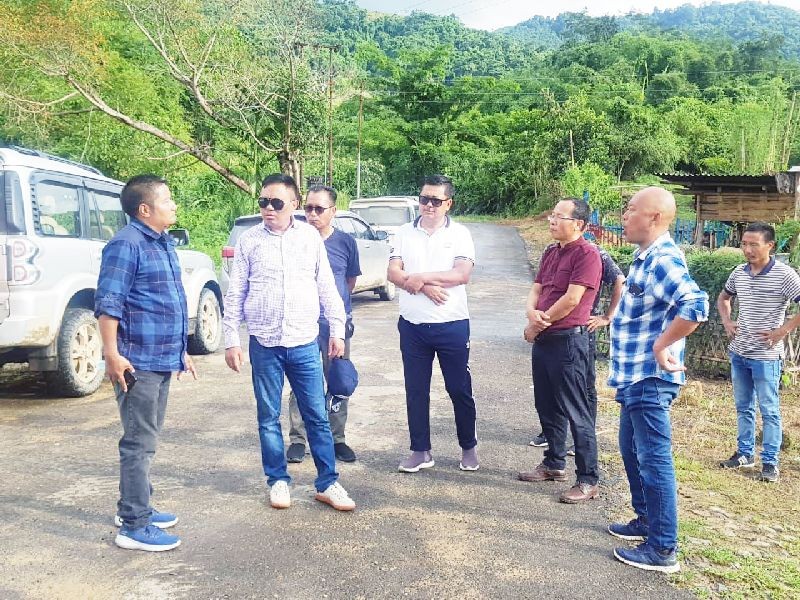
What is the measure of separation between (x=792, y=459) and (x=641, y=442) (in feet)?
8.73

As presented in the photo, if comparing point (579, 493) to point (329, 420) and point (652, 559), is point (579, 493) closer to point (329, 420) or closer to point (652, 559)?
point (652, 559)

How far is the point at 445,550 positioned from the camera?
Answer: 3881mm

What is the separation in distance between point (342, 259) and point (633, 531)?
2.56 metres

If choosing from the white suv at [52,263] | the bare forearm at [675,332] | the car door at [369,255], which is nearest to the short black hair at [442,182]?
the bare forearm at [675,332]

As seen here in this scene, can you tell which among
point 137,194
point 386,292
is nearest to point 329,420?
point 137,194

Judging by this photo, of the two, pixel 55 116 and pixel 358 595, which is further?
pixel 55 116

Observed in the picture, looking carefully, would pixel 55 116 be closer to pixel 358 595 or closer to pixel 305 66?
pixel 305 66

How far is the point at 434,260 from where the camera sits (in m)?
4.96

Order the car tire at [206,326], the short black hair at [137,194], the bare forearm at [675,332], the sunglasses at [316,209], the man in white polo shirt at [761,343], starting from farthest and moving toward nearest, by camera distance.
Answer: the car tire at [206,326]
the man in white polo shirt at [761,343]
the sunglasses at [316,209]
the short black hair at [137,194]
the bare forearm at [675,332]


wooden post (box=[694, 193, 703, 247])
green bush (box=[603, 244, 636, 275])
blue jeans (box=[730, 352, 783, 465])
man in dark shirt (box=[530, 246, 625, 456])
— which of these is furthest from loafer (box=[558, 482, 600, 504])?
wooden post (box=[694, 193, 703, 247])

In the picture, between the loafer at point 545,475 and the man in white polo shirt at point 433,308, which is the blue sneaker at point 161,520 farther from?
the loafer at point 545,475

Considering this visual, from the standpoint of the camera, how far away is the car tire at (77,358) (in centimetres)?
663

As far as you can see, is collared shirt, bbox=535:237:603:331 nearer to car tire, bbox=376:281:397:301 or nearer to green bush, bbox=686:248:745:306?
green bush, bbox=686:248:745:306

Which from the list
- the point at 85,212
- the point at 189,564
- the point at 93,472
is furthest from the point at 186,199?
the point at 189,564
